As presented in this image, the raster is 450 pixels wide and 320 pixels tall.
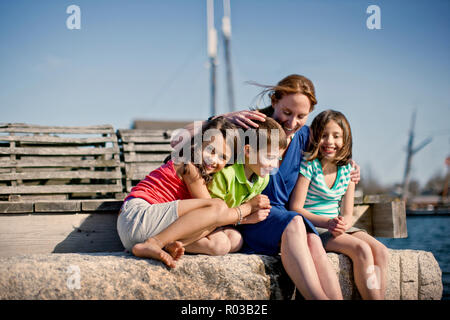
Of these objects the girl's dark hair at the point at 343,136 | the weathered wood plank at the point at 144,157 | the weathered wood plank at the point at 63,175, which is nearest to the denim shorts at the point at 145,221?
the girl's dark hair at the point at 343,136

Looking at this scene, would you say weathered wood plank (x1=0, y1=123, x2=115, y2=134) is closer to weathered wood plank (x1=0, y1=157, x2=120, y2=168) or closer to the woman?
weathered wood plank (x1=0, y1=157, x2=120, y2=168)

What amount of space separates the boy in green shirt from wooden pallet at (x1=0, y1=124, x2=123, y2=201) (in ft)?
10.5

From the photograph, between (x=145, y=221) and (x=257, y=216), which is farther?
(x=257, y=216)

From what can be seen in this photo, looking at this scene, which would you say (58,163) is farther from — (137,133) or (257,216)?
(257,216)

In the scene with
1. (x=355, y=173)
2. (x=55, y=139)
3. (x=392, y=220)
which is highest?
(x=55, y=139)

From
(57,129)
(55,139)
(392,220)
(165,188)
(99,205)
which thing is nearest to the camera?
(165,188)

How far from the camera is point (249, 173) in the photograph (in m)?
3.05

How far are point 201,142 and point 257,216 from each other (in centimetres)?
66

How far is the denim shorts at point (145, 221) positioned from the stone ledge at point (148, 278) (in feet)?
0.43

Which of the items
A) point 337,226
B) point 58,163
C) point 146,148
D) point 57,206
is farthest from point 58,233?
point 146,148

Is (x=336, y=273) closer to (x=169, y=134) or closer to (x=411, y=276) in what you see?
(x=411, y=276)

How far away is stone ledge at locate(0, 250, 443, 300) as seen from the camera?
7.73ft

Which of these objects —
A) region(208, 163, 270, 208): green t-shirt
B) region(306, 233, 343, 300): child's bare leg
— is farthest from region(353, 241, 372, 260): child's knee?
region(208, 163, 270, 208): green t-shirt
